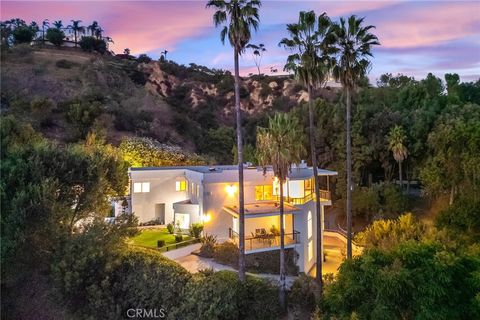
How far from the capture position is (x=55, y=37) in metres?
68.5

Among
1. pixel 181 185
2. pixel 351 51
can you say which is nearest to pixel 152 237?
pixel 181 185

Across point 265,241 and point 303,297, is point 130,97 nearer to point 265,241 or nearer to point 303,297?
point 265,241

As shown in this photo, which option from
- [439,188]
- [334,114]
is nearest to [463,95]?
[334,114]

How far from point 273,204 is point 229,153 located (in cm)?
2740

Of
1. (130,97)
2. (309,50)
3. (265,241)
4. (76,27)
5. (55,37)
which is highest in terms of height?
(76,27)

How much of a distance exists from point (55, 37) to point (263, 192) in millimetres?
64287

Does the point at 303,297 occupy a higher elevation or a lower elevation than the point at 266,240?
lower

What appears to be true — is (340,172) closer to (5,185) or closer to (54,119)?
(5,185)

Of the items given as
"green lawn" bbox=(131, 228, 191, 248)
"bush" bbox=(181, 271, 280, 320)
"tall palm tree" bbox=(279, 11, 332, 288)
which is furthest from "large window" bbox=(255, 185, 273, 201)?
"bush" bbox=(181, 271, 280, 320)

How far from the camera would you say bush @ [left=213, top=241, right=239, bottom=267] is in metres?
18.7

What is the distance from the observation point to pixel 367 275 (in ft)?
33.2

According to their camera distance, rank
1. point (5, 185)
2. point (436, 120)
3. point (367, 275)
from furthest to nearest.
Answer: point (436, 120) → point (5, 185) → point (367, 275)

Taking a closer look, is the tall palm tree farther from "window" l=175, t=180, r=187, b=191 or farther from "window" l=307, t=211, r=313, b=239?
"window" l=175, t=180, r=187, b=191

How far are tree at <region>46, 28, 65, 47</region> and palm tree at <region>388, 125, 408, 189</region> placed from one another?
208ft
